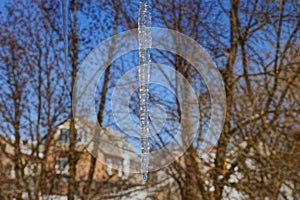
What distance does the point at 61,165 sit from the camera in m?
1.41

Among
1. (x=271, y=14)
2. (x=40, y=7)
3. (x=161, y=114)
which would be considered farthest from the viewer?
(x=40, y=7)

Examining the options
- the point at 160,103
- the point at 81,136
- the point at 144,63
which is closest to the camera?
the point at 144,63

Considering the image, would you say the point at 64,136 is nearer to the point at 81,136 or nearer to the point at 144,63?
the point at 81,136

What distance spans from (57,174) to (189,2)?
66 centimetres

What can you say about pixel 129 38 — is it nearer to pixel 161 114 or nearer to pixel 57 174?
pixel 161 114

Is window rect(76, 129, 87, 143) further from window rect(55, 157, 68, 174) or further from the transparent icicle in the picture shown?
the transparent icicle

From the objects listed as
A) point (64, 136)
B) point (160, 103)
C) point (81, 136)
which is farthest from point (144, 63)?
point (64, 136)

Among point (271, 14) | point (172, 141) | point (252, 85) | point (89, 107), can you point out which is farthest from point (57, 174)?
point (271, 14)

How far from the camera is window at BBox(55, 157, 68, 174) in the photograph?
1.41 meters

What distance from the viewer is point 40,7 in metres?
1.36

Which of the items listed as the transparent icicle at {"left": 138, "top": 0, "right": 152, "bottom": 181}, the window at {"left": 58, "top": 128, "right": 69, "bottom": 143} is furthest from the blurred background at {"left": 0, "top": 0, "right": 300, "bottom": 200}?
the transparent icicle at {"left": 138, "top": 0, "right": 152, "bottom": 181}

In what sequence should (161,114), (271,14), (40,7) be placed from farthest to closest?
(40,7) < (271,14) < (161,114)

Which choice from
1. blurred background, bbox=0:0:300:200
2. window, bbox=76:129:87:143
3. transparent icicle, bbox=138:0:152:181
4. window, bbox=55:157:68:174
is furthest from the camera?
window, bbox=55:157:68:174

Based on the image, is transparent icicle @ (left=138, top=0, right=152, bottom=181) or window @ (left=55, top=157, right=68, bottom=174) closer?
transparent icicle @ (left=138, top=0, right=152, bottom=181)
